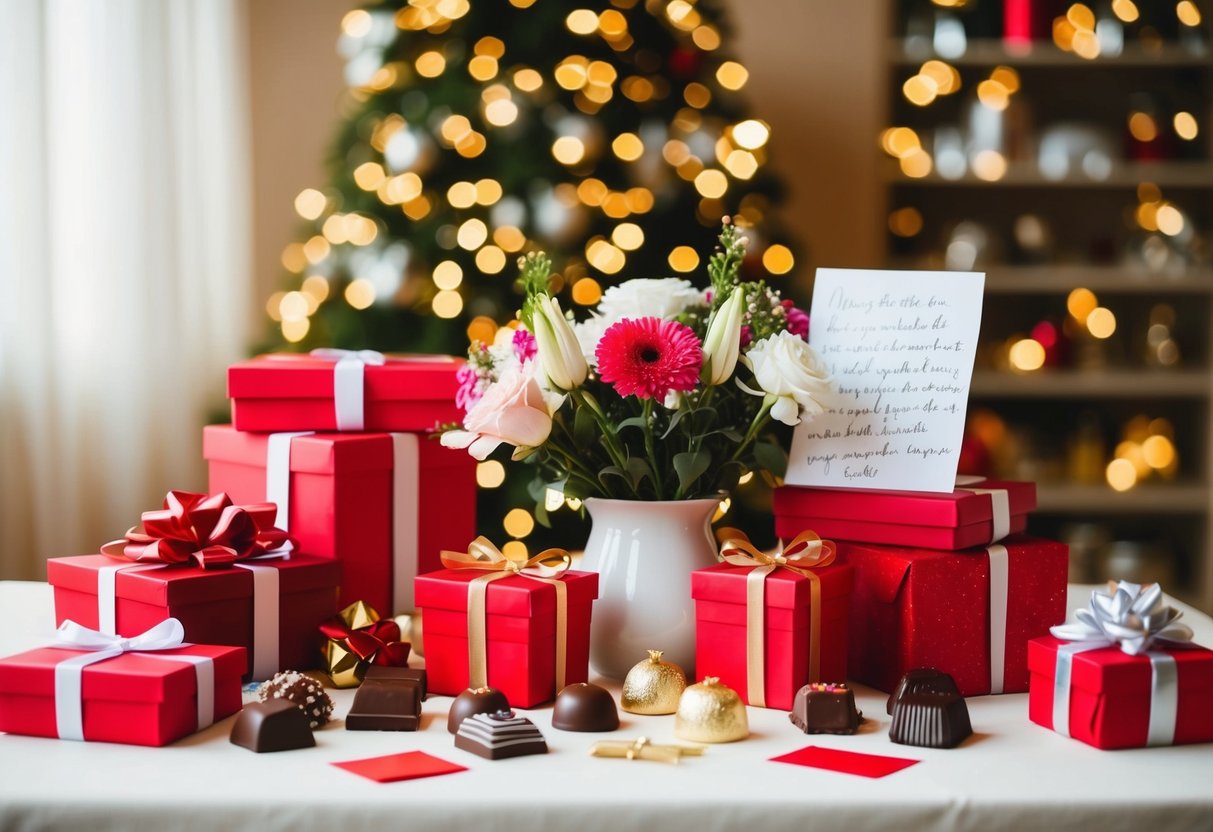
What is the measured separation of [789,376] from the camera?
1.09m

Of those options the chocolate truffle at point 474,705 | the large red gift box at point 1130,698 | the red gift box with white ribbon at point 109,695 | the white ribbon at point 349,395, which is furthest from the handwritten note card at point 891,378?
the red gift box with white ribbon at point 109,695

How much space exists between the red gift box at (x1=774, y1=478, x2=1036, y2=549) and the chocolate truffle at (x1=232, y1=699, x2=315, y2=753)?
54 cm

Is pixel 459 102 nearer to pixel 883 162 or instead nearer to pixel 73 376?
pixel 73 376

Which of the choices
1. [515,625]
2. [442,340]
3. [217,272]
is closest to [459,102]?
[442,340]

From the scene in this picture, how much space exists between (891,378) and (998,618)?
262 millimetres

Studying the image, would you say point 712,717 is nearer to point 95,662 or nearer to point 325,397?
point 95,662

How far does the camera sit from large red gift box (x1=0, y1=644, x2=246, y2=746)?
94 centimetres

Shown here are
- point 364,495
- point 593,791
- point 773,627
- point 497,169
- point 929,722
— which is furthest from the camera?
point 497,169

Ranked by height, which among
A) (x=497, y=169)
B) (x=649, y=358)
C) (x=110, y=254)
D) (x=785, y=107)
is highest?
(x=785, y=107)

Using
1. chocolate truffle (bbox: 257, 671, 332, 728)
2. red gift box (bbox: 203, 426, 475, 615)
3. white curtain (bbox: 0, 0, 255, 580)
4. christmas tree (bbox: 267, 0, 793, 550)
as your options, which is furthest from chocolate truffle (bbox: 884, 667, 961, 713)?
white curtain (bbox: 0, 0, 255, 580)

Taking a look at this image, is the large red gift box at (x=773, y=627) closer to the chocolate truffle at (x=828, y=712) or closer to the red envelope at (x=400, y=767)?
the chocolate truffle at (x=828, y=712)

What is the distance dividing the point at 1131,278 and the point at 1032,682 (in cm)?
290

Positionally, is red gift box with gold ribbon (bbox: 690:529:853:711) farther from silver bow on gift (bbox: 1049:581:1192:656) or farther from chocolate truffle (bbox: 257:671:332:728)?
chocolate truffle (bbox: 257:671:332:728)

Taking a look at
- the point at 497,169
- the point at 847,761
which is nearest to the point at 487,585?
the point at 847,761
